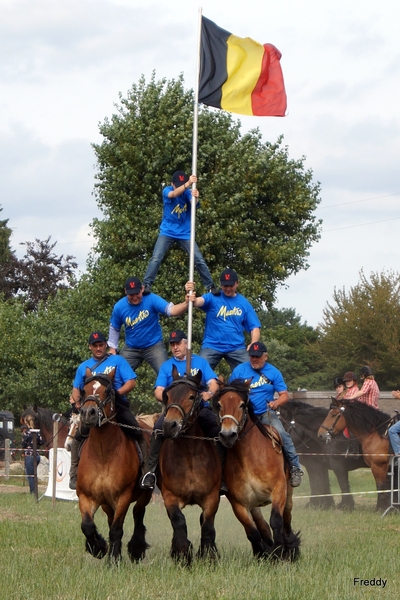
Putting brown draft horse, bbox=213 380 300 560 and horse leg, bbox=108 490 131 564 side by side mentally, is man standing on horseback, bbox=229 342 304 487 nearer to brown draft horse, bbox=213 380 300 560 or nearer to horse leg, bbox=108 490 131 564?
brown draft horse, bbox=213 380 300 560

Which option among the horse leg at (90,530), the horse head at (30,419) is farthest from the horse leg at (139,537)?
the horse head at (30,419)

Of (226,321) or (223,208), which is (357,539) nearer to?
(226,321)

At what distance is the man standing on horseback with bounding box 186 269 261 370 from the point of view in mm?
12547

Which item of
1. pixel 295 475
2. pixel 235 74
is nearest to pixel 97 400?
pixel 295 475

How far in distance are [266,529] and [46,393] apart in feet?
82.2

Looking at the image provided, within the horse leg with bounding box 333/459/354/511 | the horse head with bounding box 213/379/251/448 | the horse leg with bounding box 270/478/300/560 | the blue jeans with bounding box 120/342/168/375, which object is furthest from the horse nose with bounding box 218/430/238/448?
the horse leg with bounding box 333/459/354/511

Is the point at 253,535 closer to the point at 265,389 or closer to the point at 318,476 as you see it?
the point at 265,389

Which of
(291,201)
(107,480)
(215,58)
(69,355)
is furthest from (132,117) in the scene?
(107,480)

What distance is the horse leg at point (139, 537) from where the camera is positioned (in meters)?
11.7

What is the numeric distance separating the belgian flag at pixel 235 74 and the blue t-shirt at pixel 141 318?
3.24 metres

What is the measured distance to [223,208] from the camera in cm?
3164

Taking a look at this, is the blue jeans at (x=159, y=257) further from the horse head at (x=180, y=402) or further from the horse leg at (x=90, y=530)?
the horse leg at (x=90, y=530)

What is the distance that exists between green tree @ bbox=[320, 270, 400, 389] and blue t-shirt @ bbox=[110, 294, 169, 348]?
42.3 m

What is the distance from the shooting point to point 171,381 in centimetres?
1123
